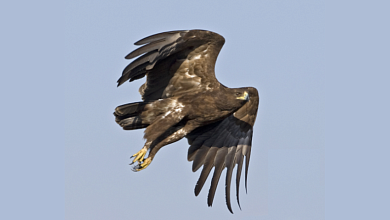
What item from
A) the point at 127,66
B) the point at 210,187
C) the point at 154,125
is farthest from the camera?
the point at 210,187

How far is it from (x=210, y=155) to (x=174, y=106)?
2017 millimetres

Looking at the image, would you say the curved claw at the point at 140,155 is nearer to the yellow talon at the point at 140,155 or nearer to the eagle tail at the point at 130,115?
the yellow talon at the point at 140,155

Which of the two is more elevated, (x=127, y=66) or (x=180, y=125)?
(x=127, y=66)

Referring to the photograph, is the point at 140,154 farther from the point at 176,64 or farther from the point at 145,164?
the point at 176,64

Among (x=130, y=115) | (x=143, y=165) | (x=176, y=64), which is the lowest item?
(x=143, y=165)

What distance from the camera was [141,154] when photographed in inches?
476

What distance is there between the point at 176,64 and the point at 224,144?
8.91 ft

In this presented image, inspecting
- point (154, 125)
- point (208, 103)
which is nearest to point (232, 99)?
point (208, 103)

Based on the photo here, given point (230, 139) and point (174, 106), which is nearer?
point (174, 106)

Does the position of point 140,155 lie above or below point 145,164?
above

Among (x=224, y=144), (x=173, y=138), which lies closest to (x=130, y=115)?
(x=173, y=138)

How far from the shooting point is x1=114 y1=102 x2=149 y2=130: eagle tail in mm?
12750

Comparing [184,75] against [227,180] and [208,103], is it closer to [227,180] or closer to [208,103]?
[208,103]

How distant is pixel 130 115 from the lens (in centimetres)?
1282
